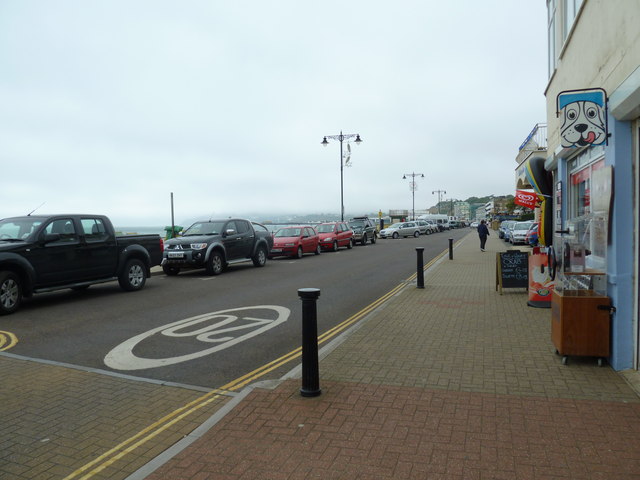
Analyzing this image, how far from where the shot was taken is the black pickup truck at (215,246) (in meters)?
15.1

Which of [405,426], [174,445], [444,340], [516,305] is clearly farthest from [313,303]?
[516,305]

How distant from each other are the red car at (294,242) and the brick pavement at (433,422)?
53.0 ft

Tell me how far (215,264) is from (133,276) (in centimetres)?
384

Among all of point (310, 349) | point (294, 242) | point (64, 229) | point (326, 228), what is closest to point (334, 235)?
point (326, 228)

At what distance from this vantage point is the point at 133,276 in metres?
12.0

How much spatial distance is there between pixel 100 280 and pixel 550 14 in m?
11.9

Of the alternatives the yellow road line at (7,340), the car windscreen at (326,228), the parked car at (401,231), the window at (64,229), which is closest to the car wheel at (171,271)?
the window at (64,229)

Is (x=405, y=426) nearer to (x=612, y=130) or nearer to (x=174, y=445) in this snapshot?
(x=174, y=445)

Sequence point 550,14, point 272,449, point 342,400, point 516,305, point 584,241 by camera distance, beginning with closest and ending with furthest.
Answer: point 272,449, point 342,400, point 584,241, point 516,305, point 550,14

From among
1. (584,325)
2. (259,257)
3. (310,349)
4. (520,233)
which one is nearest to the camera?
(310,349)

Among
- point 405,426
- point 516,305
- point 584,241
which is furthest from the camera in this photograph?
point 516,305

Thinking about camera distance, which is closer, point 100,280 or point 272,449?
point 272,449

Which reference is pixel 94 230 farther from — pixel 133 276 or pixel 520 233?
pixel 520 233

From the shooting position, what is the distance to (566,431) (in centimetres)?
379
